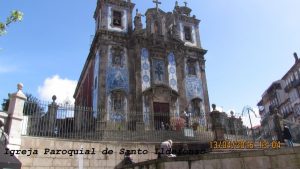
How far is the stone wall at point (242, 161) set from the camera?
8.02 meters

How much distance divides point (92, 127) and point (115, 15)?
15.0 metres

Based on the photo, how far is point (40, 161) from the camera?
11531mm

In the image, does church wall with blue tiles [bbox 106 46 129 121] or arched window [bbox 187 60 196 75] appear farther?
arched window [bbox 187 60 196 75]

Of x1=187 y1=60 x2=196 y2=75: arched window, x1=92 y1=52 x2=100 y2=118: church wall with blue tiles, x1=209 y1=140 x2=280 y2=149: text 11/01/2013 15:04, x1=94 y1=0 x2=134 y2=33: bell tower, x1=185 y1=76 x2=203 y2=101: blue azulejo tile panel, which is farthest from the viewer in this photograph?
x1=187 y1=60 x2=196 y2=75: arched window

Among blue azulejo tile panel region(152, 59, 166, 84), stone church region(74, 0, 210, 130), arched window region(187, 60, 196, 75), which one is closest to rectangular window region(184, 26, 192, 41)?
→ stone church region(74, 0, 210, 130)

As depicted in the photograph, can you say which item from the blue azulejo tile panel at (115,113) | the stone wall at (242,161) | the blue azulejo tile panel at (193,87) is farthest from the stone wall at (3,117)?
the blue azulejo tile panel at (193,87)

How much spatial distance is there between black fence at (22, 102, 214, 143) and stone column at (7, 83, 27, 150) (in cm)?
35

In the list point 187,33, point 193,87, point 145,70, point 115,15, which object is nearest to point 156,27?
point 187,33

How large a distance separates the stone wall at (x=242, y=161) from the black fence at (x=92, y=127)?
19.5 feet

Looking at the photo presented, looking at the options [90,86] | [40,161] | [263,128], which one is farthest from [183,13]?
[40,161]

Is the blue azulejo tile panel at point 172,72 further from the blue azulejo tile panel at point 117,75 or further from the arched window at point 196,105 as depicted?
the blue azulejo tile panel at point 117,75

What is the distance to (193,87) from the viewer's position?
26.5 metres

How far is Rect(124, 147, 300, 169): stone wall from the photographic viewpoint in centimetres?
802

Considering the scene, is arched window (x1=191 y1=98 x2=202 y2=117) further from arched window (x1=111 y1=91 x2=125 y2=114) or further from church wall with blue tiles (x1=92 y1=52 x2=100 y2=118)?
church wall with blue tiles (x1=92 y1=52 x2=100 y2=118)
